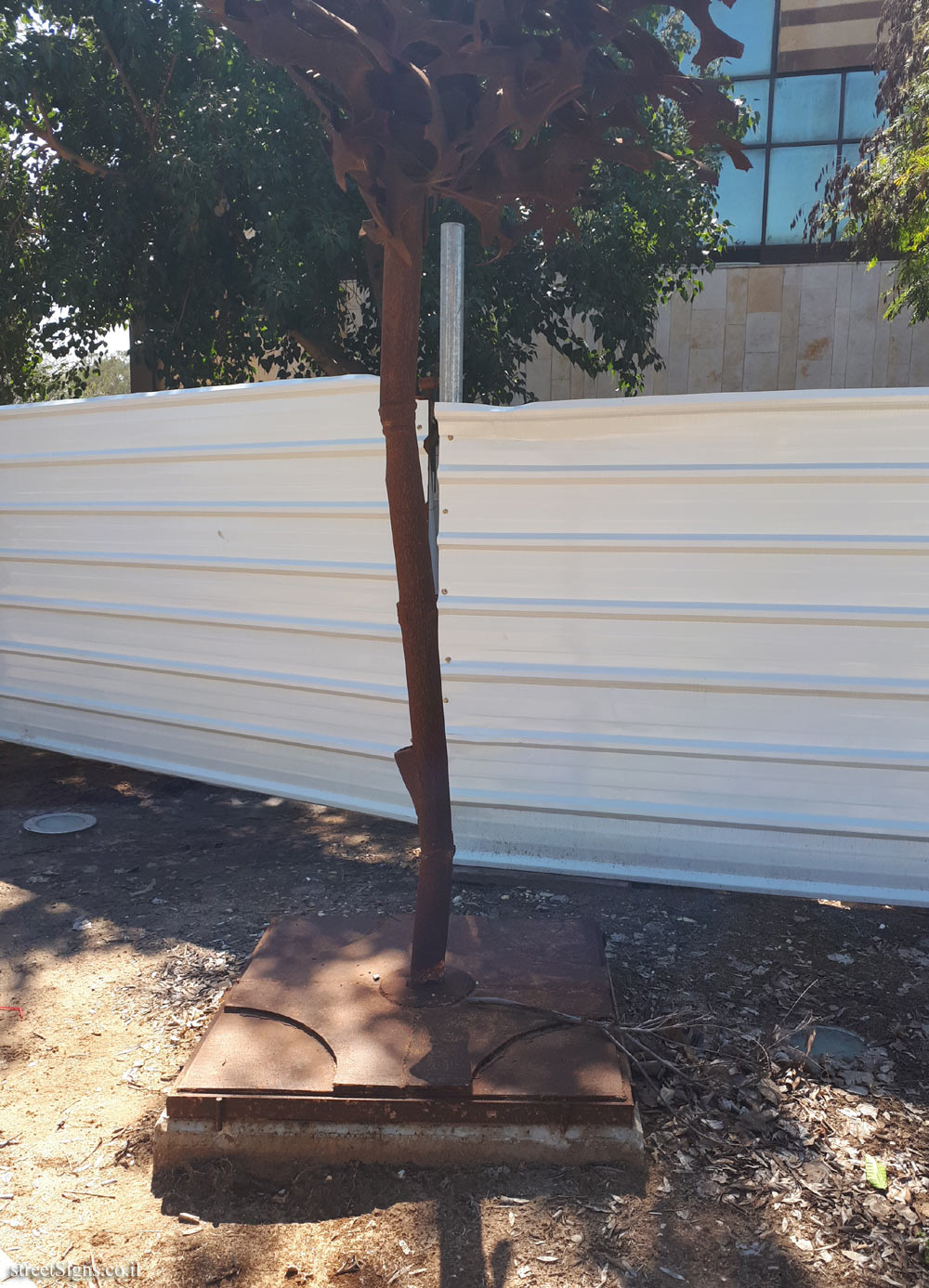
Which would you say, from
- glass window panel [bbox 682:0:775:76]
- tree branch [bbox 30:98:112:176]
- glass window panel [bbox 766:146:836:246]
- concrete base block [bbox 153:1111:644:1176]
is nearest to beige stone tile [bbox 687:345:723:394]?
glass window panel [bbox 766:146:836:246]

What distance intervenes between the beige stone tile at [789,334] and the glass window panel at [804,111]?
6.17 feet

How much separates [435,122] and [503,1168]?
8.38 ft

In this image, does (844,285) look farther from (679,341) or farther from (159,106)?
(159,106)

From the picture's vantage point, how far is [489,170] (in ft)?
9.39

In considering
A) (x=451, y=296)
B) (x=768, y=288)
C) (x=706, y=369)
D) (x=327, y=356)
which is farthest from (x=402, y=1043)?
(x=768, y=288)

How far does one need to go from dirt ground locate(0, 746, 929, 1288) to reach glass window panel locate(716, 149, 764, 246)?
11.0m

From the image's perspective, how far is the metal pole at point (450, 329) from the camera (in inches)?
174

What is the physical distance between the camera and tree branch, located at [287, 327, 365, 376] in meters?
8.21

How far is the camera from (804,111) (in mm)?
13031

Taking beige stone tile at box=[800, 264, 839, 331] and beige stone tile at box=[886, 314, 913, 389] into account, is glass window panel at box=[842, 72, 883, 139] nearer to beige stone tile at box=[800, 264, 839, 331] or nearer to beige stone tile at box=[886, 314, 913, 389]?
beige stone tile at box=[800, 264, 839, 331]

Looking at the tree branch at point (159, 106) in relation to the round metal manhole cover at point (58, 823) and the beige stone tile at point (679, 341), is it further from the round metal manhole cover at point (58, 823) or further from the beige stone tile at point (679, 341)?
the beige stone tile at point (679, 341)

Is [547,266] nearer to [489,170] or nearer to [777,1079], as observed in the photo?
[489,170]

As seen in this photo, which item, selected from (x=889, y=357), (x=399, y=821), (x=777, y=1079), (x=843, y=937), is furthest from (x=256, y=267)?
(x=889, y=357)

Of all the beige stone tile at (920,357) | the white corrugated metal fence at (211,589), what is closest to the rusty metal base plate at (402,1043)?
the white corrugated metal fence at (211,589)
